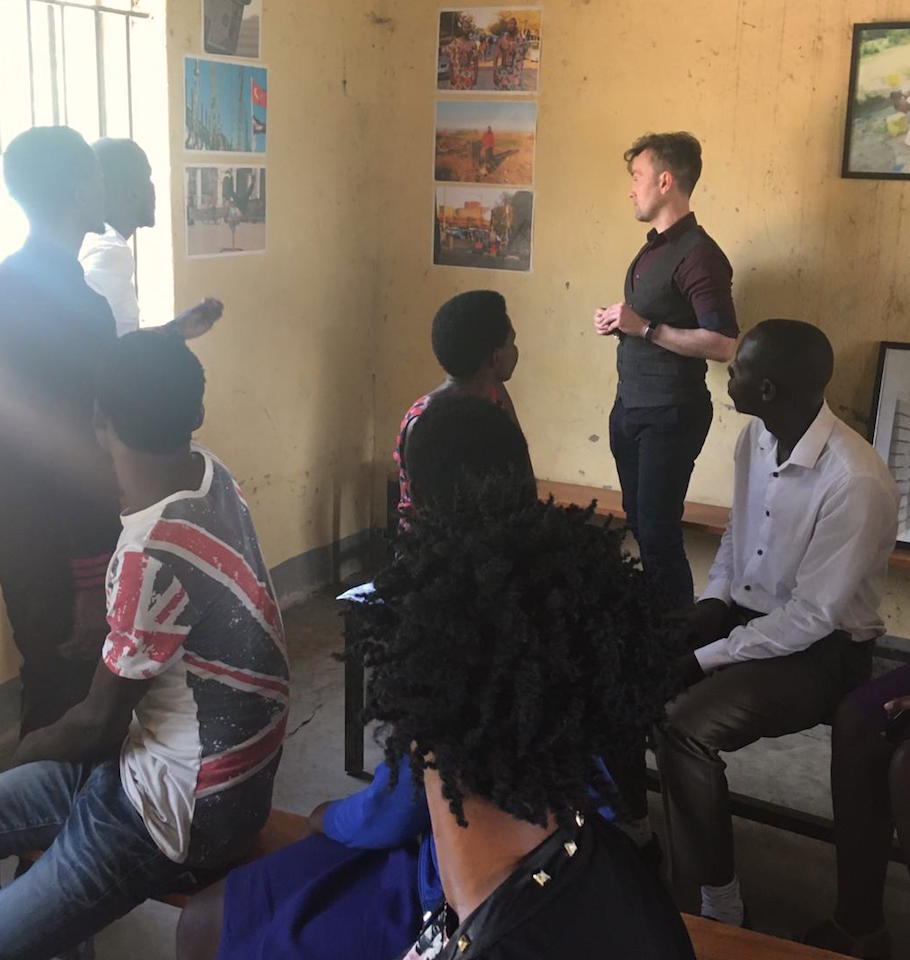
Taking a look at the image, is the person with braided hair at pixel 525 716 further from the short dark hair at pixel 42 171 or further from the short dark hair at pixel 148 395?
the short dark hair at pixel 42 171

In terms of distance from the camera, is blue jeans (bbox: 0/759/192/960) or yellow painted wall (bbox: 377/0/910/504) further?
yellow painted wall (bbox: 377/0/910/504)

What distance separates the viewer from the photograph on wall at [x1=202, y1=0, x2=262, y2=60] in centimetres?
342

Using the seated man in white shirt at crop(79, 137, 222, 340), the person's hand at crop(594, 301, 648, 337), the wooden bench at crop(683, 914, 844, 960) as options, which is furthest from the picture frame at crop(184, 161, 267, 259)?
the wooden bench at crop(683, 914, 844, 960)

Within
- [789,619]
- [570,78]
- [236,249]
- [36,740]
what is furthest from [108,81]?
[789,619]

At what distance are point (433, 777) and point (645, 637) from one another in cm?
29

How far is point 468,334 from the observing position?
2773mm

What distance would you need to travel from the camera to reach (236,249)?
3740mm

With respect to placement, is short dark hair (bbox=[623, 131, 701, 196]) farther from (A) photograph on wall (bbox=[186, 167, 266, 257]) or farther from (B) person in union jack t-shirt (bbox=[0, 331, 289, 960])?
(B) person in union jack t-shirt (bbox=[0, 331, 289, 960])

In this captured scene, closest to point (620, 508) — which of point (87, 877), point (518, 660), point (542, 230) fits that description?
point (542, 230)

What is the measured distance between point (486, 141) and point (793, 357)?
2352 millimetres

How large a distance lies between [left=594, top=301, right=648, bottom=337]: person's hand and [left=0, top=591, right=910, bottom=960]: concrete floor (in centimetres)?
143

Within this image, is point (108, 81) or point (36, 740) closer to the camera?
point (36, 740)

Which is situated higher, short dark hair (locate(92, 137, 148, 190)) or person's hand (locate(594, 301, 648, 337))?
short dark hair (locate(92, 137, 148, 190))

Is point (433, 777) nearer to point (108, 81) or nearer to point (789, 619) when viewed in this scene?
point (789, 619)
